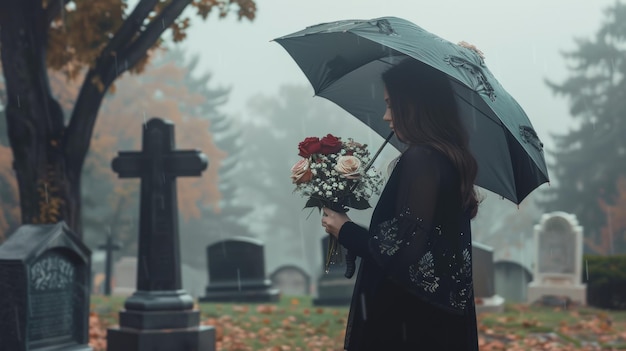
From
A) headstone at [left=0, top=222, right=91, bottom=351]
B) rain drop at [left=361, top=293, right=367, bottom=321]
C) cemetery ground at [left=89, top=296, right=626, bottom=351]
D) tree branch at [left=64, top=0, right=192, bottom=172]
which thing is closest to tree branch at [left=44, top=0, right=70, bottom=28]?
tree branch at [left=64, top=0, right=192, bottom=172]

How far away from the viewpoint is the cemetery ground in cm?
946

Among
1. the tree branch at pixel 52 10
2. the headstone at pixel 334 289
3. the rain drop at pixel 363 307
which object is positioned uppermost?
the tree branch at pixel 52 10

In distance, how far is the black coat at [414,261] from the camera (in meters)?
3.42

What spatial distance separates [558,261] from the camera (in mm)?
16594

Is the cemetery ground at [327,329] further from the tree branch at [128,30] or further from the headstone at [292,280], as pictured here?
the headstone at [292,280]

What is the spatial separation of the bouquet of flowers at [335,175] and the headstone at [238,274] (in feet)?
40.8

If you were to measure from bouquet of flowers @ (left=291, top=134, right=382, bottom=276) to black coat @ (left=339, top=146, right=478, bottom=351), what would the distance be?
0.20 m

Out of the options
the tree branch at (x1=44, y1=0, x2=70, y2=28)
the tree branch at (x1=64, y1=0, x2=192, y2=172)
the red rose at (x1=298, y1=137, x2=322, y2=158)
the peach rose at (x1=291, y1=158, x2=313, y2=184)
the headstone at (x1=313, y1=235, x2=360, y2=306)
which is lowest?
the headstone at (x1=313, y1=235, x2=360, y2=306)

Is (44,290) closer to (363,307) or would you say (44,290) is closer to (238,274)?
(363,307)

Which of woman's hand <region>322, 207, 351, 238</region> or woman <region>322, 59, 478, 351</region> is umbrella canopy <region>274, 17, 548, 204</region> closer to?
woman <region>322, 59, 478, 351</region>

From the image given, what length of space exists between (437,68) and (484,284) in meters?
11.0

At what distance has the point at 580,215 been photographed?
33.4 m

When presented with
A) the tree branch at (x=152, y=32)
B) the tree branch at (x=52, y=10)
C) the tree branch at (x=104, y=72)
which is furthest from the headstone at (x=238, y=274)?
the tree branch at (x=152, y=32)

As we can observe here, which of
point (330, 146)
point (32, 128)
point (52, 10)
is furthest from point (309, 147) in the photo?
point (52, 10)
